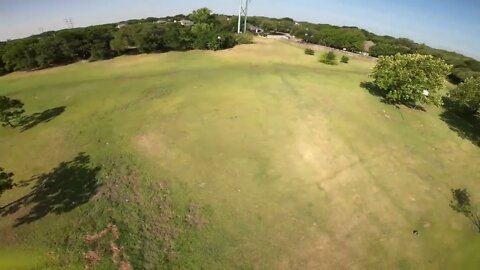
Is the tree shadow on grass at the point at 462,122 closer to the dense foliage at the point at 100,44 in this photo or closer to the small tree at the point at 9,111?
the dense foliage at the point at 100,44

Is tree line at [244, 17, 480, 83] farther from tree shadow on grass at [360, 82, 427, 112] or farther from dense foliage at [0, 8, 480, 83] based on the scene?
tree shadow on grass at [360, 82, 427, 112]

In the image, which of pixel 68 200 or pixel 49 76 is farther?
pixel 49 76

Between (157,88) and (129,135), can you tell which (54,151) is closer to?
(129,135)

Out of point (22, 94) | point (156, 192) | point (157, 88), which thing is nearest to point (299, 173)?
point (156, 192)

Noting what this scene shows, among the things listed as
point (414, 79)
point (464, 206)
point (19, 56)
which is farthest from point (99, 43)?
point (464, 206)

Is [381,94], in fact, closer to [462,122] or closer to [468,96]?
[468,96]
